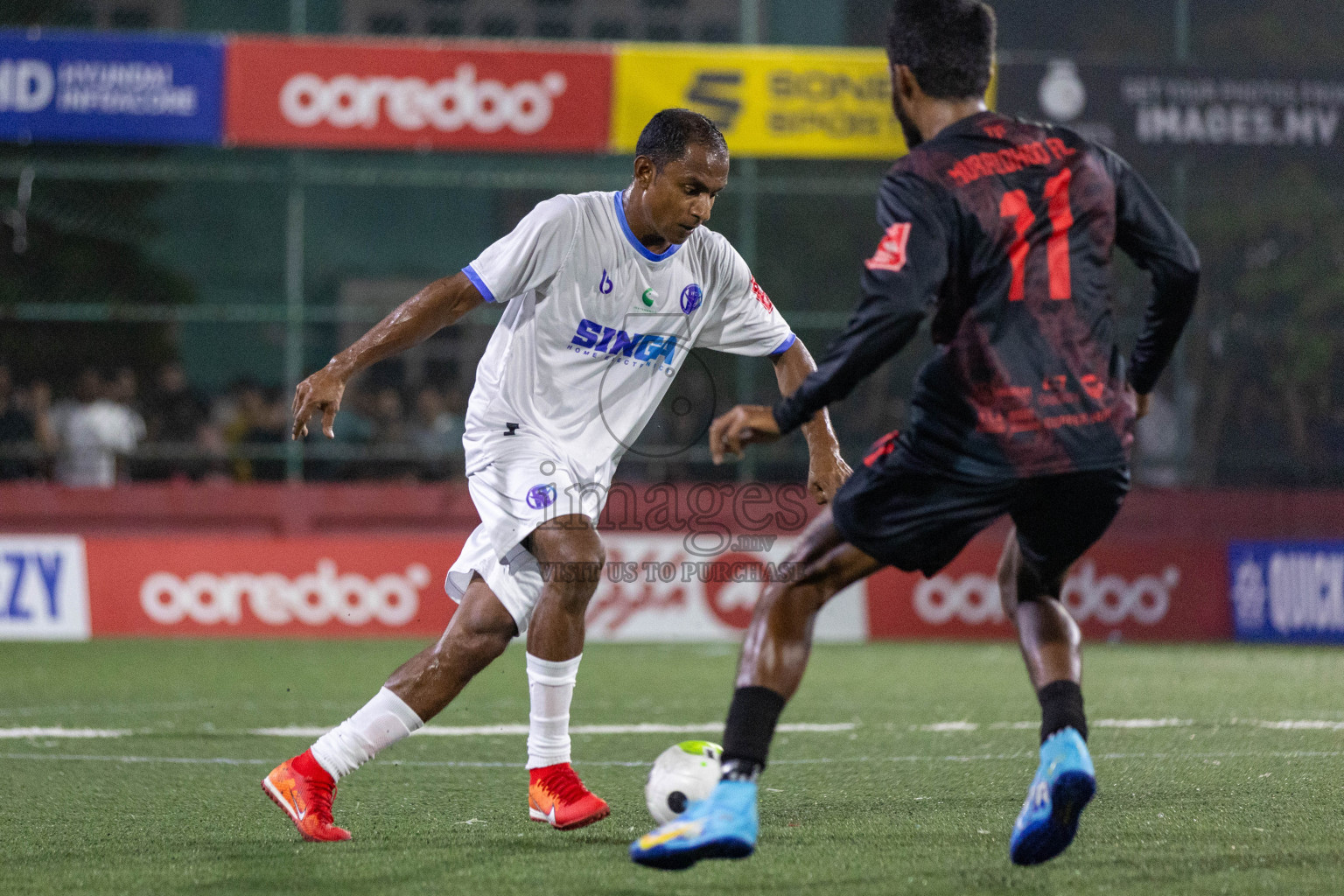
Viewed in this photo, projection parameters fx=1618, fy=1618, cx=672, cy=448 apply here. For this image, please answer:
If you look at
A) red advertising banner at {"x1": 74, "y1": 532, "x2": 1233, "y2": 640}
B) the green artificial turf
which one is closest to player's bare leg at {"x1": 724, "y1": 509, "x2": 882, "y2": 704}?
the green artificial turf

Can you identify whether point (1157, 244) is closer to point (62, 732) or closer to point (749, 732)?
point (749, 732)

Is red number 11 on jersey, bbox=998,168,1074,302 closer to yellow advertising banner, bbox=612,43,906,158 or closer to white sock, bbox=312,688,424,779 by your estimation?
white sock, bbox=312,688,424,779

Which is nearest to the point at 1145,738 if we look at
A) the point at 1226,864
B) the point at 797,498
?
the point at 1226,864

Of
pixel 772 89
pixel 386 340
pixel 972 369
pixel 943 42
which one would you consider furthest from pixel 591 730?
pixel 772 89

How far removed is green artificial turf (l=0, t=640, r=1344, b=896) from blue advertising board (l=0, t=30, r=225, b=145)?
7258 millimetres

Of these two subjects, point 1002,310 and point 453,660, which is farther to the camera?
point 453,660

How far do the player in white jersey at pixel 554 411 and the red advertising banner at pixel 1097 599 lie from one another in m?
8.77

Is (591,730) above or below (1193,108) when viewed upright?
below

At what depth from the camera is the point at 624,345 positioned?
524 centimetres

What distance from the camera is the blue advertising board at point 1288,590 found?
13500 millimetres

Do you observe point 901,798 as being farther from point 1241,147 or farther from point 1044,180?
point 1241,147

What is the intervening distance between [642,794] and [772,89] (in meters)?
11.6

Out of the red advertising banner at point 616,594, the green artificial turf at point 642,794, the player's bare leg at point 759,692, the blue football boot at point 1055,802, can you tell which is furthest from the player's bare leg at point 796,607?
the red advertising banner at point 616,594

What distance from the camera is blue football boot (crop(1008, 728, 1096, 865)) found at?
395 centimetres
